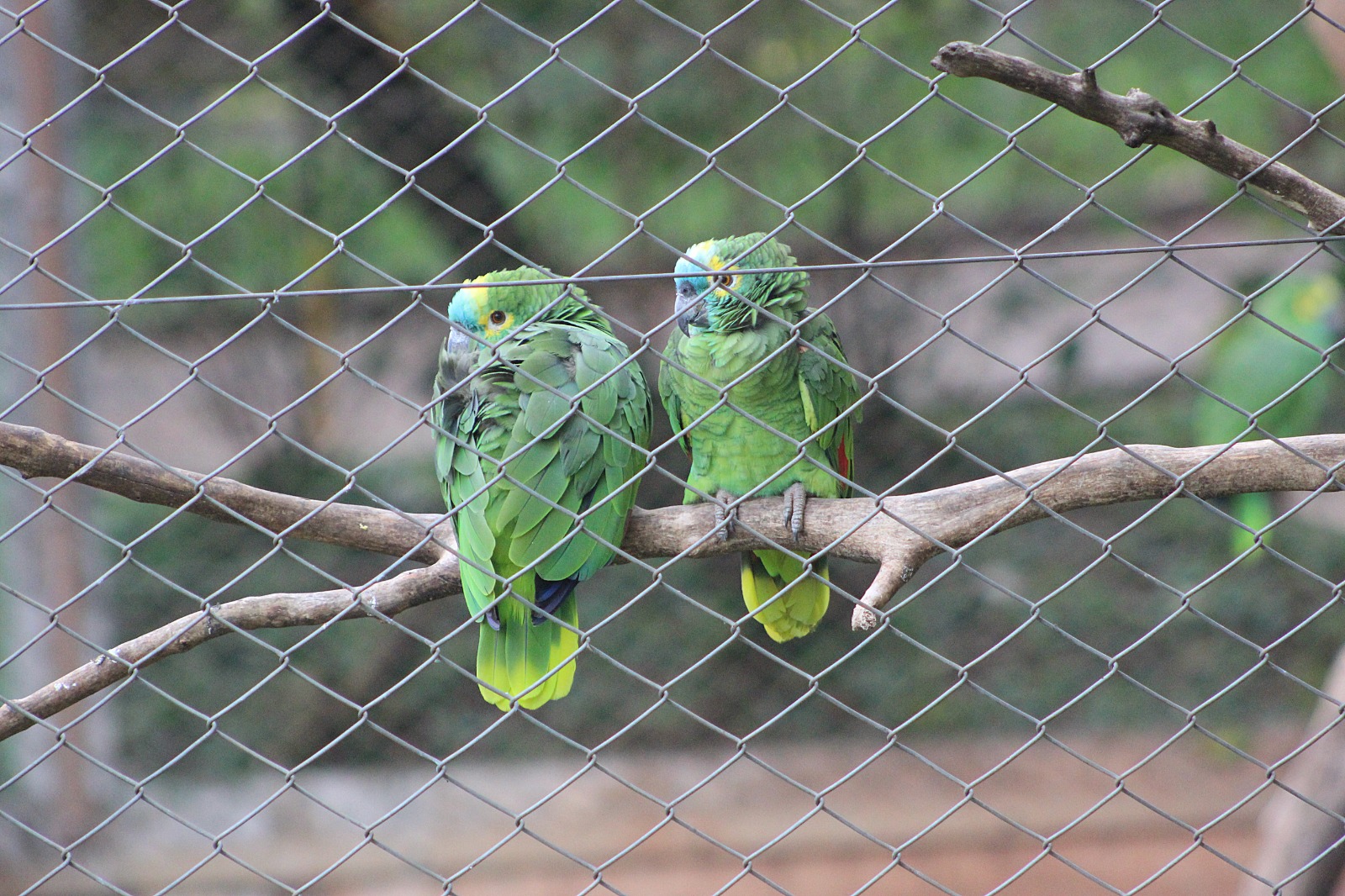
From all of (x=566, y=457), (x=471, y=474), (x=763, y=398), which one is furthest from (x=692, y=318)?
(x=471, y=474)

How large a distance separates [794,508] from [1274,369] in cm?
146

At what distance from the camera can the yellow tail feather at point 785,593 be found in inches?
81.8

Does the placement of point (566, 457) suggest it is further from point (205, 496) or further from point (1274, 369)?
point (1274, 369)

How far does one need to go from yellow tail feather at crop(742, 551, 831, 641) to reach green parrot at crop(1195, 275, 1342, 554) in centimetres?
109

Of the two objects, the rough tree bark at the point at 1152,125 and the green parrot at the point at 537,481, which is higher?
the rough tree bark at the point at 1152,125

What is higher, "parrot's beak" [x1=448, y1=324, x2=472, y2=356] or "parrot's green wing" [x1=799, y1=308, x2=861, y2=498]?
"parrot's beak" [x1=448, y1=324, x2=472, y2=356]

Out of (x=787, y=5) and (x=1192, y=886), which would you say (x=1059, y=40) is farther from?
(x=1192, y=886)

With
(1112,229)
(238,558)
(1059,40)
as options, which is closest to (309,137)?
(238,558)

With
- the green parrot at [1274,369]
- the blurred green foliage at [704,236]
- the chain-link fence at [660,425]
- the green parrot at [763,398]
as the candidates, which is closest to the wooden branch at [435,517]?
the green parrot at [763,398]

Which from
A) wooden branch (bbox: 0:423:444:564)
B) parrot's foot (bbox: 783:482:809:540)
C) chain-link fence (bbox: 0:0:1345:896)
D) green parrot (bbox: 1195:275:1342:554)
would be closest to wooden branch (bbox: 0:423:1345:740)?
wooden branch (bbox: 0:423:444:564)

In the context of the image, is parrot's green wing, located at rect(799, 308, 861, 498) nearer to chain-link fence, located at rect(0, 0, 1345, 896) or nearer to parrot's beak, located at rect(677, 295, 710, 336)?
parrot's beak, located at rect(677, 295, 710, 336)

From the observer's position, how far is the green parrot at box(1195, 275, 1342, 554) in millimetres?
2533

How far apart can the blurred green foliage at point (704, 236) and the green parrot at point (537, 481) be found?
4.01ft

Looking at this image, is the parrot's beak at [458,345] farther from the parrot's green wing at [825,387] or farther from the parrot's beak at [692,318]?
the parrot's green wing at [825,387]
